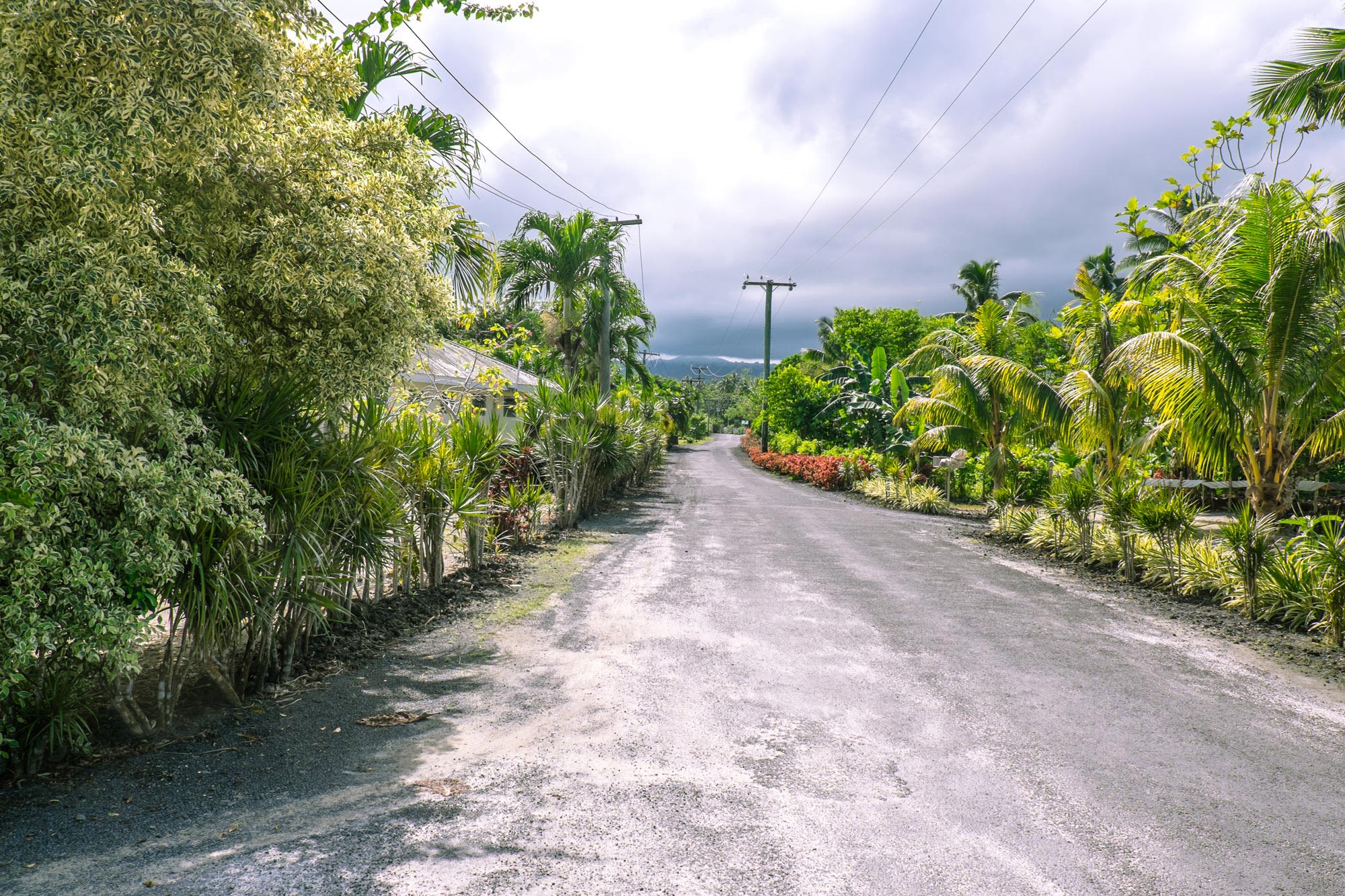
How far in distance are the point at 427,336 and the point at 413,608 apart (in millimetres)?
2792

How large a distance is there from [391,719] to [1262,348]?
32.6 feet

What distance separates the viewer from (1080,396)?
1384 cm

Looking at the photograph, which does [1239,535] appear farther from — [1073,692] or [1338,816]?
[1338,816]

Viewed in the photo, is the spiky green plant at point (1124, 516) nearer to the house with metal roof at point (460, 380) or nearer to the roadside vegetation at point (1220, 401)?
the roadside vegetation at point (1220, 401)

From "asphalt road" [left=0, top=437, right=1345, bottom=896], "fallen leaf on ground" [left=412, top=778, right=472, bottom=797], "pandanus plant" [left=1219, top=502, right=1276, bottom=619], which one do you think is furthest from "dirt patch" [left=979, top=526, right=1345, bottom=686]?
"fallen leaf on ground" [left=412, top=778, right=472, bottom=797]

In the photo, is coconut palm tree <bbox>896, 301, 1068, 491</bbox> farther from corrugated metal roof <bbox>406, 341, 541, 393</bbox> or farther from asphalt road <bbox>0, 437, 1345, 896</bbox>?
corrugated metal roof <bbox>406, 341, 541, 393</bbox>

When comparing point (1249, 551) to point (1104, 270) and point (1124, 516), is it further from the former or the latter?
point (1104, 270)

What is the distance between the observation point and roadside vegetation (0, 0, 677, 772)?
3346mm

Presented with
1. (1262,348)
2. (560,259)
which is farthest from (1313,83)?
(560,259)

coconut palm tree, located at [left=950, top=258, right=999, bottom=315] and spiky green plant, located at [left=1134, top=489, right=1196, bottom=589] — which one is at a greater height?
coconut palm tree, located at [left=950, top=258, right=999, bottom=315]

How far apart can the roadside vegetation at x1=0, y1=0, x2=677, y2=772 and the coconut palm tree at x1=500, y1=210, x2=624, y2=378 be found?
41.6ft

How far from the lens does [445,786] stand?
3.94m

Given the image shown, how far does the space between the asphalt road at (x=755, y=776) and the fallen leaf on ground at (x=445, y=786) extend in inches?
0.6

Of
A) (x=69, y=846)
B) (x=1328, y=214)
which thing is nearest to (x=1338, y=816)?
(x=69, y=846)
